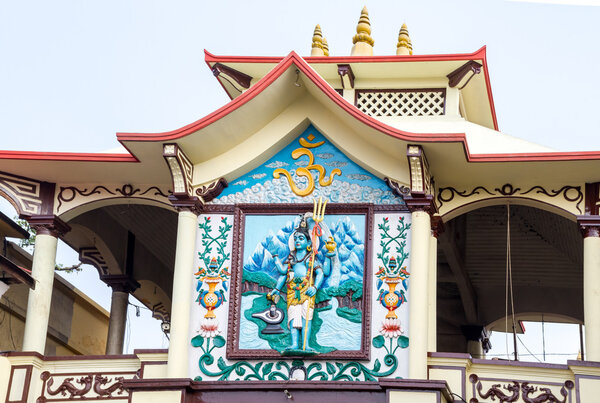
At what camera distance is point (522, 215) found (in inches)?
830

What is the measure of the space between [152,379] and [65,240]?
6.04 metres

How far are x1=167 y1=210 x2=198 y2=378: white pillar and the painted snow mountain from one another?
85 cm

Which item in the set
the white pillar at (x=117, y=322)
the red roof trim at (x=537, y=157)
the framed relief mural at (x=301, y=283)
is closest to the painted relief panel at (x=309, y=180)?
the framed relief mural at (x=301, y=283)

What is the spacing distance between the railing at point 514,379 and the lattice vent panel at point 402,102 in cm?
507

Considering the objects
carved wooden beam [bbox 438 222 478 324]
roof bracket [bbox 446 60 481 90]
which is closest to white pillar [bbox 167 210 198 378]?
carved wooden beam [bbox 438 222 478 324]

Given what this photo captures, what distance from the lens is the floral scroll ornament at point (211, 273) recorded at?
17.2m

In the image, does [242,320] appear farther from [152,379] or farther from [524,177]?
[524,177]

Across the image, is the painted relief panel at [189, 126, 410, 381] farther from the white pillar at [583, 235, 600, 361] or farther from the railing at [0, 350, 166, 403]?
the white pillar at [583, 235, 600, 361]

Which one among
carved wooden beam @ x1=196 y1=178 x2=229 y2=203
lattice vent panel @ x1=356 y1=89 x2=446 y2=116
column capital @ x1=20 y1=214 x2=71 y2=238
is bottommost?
column capital @ x1=20 y1=214 x2=71 y2=238

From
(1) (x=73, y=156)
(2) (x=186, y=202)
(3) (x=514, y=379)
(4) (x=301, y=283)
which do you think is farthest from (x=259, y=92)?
(3) (x=514, y=379)

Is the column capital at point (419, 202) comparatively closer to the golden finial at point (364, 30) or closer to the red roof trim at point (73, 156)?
the red roof trim at point (73, 156)

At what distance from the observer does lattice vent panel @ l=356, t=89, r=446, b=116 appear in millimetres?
20359

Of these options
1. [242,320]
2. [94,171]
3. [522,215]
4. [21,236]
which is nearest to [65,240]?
[21,236]

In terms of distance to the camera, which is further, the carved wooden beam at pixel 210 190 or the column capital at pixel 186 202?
the carved wooden beam at pixel 210 190
